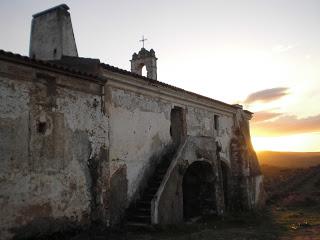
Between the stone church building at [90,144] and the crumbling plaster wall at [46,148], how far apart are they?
3 centimetres

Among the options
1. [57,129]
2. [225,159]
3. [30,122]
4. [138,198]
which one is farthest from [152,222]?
[225,159]

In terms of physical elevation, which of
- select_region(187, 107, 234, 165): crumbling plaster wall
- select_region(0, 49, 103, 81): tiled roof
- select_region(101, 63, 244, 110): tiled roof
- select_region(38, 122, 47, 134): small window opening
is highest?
select_region(101, 63, 244, 110): tiled roof

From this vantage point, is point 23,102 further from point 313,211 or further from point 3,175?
point 313,211

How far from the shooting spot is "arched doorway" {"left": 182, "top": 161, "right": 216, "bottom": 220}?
51.1 feet

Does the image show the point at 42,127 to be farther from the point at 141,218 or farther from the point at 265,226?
the point at 265,226

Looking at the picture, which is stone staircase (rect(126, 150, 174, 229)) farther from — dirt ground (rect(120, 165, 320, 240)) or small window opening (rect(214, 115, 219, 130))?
small window opening (rect(214, 115, 219, 130))

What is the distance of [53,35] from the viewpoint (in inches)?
581

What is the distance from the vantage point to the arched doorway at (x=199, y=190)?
51.1ft

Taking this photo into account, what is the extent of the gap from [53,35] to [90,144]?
19.2 feet

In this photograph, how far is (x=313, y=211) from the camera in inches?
744

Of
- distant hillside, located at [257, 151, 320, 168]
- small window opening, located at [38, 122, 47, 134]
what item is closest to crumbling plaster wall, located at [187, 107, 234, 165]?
small window opening, located at [38, 122, 47, 134]

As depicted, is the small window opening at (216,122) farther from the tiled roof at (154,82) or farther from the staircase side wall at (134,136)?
the staircase side wall at (134,136)

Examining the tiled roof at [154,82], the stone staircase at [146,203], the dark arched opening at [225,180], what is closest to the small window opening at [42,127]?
the tiled roof at [154,82]

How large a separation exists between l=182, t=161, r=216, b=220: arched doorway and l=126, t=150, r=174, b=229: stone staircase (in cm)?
203
